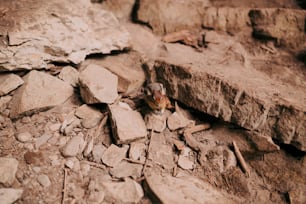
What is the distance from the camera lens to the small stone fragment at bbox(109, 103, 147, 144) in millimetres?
2836

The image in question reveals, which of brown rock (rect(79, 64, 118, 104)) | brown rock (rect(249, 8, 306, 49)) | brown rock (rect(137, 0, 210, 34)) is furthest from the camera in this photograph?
brown rock (rect(137, 0, 210, 34))

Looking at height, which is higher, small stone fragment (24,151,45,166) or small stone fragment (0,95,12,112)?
small stone fragment (0,95,12,112)

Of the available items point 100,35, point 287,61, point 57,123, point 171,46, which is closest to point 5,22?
point 100,35

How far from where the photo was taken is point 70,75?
3283mm

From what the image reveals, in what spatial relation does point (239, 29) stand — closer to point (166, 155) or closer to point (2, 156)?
point (166, 155)

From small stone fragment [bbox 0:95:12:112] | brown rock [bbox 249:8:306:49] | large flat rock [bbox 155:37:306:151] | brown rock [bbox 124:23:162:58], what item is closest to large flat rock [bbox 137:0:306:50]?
brown rock [bbox 249:8:306:49]

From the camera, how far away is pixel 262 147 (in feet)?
9.52

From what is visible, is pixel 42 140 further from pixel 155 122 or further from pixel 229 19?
pixel 229 19

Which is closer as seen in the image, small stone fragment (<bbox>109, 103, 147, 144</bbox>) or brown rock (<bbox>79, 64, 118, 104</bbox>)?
small stone fragment (<bbox>109, 103, 147, 144</bbox>)

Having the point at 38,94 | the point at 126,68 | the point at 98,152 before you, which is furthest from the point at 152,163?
the point at 38,94

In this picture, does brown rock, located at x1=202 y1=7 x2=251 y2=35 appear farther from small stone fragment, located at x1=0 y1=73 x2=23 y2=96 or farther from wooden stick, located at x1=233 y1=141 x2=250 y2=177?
small stone fragment, located at x1=0 y1=73 x2=23 y2=96

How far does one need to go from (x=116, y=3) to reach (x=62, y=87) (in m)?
1.96

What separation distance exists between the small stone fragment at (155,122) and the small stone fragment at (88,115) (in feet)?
1.91

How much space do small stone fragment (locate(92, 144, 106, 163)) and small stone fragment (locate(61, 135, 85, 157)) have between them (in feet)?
0.46
